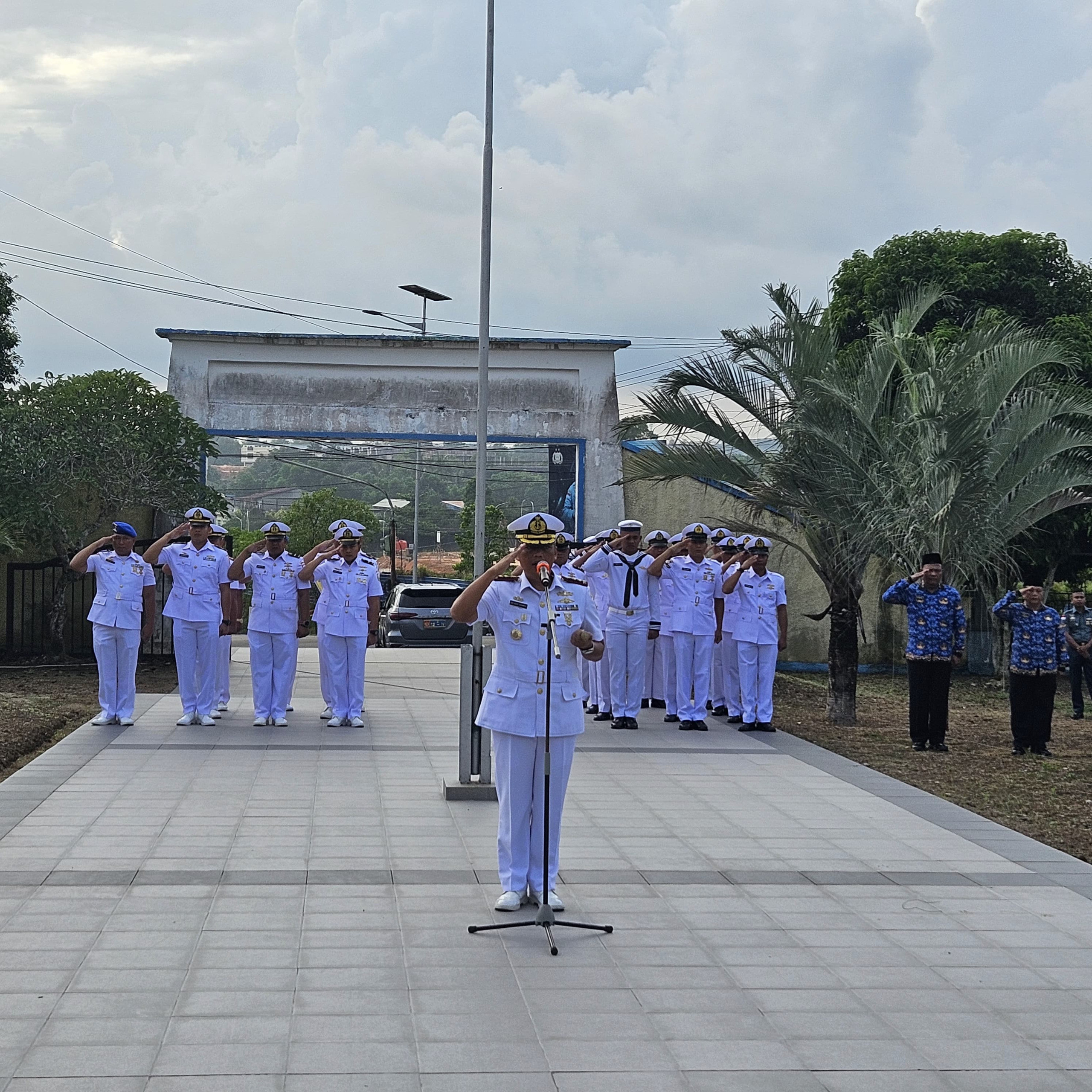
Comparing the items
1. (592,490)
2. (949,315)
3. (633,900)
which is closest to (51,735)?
(633,900)

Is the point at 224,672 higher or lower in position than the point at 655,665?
lower

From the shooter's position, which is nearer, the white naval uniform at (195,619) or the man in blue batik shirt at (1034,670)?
the man in blue batik shirt at (1034,670)

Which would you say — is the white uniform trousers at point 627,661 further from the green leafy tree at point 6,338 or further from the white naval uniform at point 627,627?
the green leafy tree at point 6,338

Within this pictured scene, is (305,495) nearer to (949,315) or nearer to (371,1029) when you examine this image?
(949,315)

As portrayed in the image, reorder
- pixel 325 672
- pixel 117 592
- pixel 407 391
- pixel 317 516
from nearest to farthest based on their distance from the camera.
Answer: pixel 117 592, pixel 325 672, pixel 407 391, pixel 317 516

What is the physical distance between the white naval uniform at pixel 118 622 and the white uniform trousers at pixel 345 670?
Answer: 1.72 m

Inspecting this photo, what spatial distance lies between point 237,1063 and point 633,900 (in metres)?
2.68

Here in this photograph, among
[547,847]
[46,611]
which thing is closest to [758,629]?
[547,847]

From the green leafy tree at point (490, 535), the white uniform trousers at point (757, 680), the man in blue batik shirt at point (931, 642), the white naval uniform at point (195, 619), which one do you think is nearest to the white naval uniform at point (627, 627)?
the white uniform trousers at point (757, 680)

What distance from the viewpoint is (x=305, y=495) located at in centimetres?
6988

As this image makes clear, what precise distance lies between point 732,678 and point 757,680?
0.80 m

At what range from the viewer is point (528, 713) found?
646 centimetres

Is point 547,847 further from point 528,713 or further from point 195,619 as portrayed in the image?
point 195,619

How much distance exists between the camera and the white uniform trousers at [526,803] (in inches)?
256
